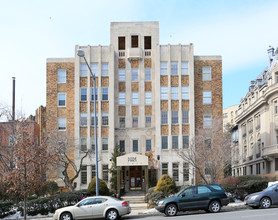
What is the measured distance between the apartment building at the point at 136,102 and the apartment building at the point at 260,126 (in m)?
6.90

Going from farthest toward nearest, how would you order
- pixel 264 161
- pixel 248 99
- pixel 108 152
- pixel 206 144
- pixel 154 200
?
pixel 248 99 < pixel 264 161 < pixel 108 152 < pixel 206 144 < pixel 154 200

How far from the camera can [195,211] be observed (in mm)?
26234

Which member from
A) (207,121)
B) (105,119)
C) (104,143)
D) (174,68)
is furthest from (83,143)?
(207,121)

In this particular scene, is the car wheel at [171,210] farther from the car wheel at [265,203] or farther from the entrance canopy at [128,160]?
the entrance canopy at [128,160]

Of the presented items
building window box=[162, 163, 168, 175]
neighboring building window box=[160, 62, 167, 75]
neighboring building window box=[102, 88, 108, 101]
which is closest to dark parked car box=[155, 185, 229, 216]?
building window box=[162, 163, 168, 175]

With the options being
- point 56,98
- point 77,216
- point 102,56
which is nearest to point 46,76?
point 56,98

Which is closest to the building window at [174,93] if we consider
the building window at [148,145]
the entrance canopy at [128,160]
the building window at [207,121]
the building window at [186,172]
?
the building window at [207,121]

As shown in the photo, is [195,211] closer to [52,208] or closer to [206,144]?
[52,208]

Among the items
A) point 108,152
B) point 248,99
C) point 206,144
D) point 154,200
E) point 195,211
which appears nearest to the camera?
point 195,211

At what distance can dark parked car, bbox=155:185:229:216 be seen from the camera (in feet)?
79.0

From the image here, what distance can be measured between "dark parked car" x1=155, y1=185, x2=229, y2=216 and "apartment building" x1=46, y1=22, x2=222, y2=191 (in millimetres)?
24316

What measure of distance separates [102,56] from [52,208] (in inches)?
957

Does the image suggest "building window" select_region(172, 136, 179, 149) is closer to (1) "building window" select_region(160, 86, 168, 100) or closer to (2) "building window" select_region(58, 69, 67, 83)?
(1) "building window" select_region(160, 86, 168, 100)

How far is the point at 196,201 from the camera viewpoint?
949 inches
